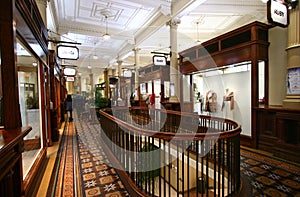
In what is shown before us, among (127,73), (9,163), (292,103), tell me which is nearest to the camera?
(9,163)

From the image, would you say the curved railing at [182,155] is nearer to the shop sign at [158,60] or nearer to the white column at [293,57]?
the white column at [293,57]

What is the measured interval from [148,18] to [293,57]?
5582 mm

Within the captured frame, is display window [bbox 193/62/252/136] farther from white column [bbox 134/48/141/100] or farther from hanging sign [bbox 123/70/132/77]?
hanging sign [bbox 123/70/132/77]

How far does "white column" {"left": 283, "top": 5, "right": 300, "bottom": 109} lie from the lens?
368 centimetres

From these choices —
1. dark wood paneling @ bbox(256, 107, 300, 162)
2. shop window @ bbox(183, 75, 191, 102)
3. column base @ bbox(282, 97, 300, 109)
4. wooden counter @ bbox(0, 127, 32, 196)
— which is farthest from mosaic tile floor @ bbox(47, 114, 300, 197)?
shop window @ bbox(183, 75, 191, 102)

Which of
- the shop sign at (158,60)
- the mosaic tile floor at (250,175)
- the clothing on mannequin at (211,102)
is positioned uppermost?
the shop sign at (158,60)

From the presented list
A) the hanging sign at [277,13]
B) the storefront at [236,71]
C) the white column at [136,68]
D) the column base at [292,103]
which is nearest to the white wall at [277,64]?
the storefront at [236,71]

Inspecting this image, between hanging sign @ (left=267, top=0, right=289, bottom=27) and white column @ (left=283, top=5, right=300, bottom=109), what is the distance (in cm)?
22

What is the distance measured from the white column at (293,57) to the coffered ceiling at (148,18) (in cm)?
248

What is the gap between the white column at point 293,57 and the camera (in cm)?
368

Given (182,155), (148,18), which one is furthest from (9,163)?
(148,18)

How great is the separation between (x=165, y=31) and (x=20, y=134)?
27.1ft

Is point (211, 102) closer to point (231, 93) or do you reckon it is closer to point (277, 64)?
point (231, 93)

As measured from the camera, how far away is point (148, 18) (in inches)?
301
